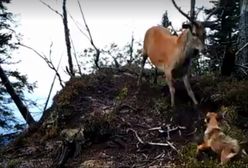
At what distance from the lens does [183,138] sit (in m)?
9.34

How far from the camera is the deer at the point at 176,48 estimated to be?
970 centimetres

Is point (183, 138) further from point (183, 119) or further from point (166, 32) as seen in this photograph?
point (166, 32)

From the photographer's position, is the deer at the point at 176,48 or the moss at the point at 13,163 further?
the deer at the point at 176,48

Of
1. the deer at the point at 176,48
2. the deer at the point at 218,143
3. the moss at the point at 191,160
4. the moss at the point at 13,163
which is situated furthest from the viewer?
the deer at the point at 176,48

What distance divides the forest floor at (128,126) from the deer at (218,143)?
16 centimetres

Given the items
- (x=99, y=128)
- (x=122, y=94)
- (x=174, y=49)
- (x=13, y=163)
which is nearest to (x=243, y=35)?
(x=174, y=49)

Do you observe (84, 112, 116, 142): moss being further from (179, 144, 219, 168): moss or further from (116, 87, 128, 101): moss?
(179, 144, 219, 168): moss

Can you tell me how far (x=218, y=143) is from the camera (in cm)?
762

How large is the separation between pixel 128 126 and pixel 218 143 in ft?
9.29

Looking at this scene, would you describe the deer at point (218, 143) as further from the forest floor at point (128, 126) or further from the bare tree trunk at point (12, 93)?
the bare tree trunk at point (12, 93)

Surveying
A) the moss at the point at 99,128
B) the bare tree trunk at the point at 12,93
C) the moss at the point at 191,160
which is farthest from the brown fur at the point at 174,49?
the bare tree trunk at the point at 12,93

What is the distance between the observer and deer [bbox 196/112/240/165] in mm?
7418

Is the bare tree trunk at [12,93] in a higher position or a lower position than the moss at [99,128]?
higher

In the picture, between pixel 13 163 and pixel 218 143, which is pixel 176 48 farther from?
pixel 13 163
